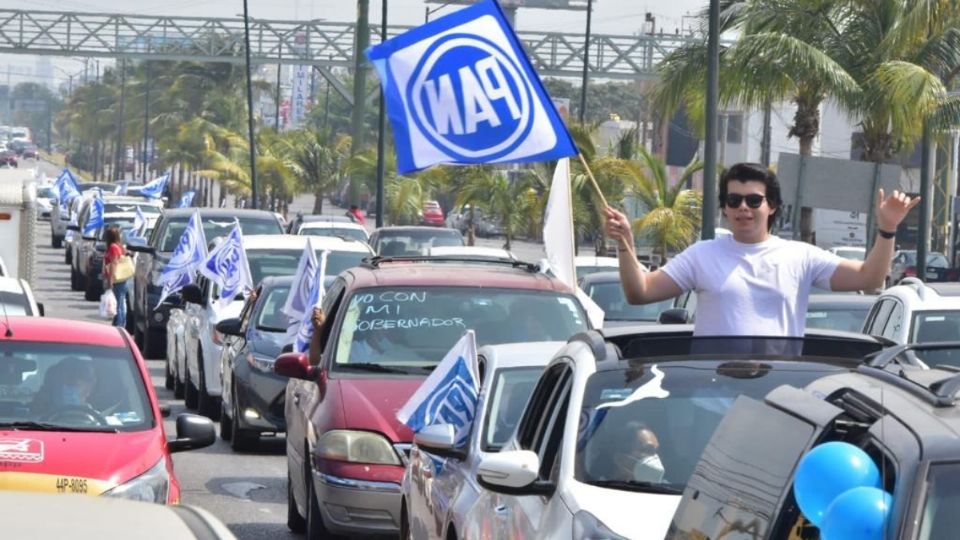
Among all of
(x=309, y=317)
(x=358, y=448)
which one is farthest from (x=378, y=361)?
(x=309, y=317)

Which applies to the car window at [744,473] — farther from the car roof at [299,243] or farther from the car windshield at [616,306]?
the car roof at [299,243]

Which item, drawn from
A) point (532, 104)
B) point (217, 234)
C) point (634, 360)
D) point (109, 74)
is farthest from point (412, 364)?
point (109, 74)

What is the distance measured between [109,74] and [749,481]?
142 metres

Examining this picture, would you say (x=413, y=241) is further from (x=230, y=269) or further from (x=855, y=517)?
A: (x=855, y=517)

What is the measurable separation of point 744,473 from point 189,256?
18.7m

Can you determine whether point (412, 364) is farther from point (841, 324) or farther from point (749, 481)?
point (749, 481)

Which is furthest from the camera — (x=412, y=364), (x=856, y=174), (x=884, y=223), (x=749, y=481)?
(x=856, y=174)

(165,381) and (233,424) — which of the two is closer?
(233,424)

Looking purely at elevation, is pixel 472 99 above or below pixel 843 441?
above

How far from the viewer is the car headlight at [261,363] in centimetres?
1603

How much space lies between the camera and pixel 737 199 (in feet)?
26.5

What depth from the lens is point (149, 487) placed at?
8820mm

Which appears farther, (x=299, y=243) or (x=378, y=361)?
(x=299, y=243)

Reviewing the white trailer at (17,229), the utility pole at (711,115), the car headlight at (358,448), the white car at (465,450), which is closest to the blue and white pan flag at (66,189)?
the white trailer at (17,229)
